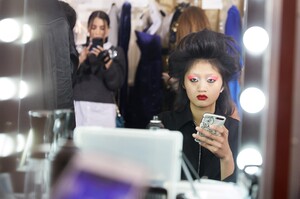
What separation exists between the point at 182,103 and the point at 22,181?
0.45 meters

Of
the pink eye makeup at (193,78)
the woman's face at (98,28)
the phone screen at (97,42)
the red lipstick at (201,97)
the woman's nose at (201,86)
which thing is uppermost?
the woman's face at (98,28)

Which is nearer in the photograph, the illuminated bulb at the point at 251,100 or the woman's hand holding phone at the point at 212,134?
the illuminated bulb at the point at 251,100

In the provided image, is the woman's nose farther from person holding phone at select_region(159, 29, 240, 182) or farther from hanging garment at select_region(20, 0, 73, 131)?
hanging garment at select_region(20, 0, 73, 131)

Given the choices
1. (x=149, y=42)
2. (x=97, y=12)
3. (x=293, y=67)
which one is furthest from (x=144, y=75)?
(x=293, y=67)

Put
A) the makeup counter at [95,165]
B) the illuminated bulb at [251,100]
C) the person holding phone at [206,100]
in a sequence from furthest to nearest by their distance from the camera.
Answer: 1. the person holding phone at [206,100]
2. the illuminated bulb at [251,100]
3. the makeup counter at [95,165]

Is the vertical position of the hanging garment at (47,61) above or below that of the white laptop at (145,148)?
above

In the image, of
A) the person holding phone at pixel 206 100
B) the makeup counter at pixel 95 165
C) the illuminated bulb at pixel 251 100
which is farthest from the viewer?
the person holding phone at pixel 206 100

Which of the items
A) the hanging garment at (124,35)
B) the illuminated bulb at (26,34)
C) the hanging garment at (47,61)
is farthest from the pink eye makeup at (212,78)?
the illuminated bulb at (26,34)

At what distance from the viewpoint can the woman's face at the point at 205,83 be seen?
99 cm

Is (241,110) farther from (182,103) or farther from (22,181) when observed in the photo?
(22,181)

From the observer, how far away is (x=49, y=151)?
92cm

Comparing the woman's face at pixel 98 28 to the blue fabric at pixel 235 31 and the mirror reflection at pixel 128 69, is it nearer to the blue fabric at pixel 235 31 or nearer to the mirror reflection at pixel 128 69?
the mirror reflection at pixel 128 69

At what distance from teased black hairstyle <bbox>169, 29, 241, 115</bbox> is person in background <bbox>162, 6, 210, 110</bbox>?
1 cm

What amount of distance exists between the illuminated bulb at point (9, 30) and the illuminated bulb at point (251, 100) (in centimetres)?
60
